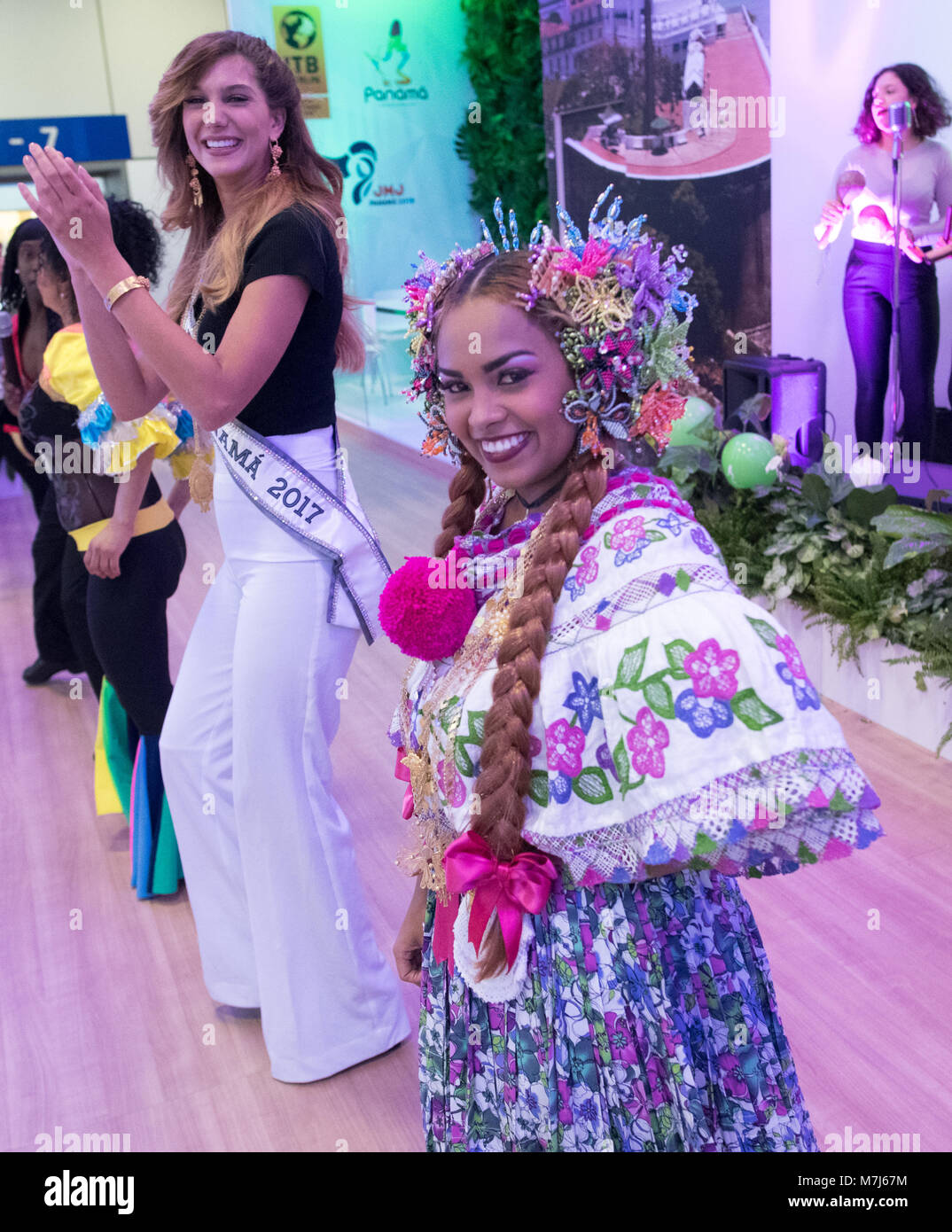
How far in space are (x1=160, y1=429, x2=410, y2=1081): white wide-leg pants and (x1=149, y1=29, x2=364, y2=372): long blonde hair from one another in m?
0.32

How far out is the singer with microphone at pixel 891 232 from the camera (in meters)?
4.27

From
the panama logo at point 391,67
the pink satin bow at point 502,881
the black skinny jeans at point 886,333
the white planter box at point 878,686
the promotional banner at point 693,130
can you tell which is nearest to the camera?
the pink satin bow at point 502,881

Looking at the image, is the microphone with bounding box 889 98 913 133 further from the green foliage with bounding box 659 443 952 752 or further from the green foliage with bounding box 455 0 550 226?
the green foliage with bounding box 455 0 550 226

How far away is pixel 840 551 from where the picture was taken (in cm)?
385

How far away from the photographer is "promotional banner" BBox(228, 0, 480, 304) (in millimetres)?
8539

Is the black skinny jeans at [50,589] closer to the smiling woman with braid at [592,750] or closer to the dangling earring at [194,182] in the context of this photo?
the dangling earring at [194,182]

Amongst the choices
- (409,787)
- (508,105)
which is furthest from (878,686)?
(508,105)

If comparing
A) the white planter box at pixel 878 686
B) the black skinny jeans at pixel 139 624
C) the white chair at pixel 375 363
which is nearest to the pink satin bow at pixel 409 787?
the black skinny jeans at pixel 139 624

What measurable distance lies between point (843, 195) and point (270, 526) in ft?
11.6

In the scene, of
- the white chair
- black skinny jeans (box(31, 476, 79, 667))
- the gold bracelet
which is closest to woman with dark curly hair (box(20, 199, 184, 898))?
the gold bracelet

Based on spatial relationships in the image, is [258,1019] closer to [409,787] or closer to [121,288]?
[409,787]

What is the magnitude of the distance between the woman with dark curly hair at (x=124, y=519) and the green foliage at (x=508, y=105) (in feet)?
18.1
